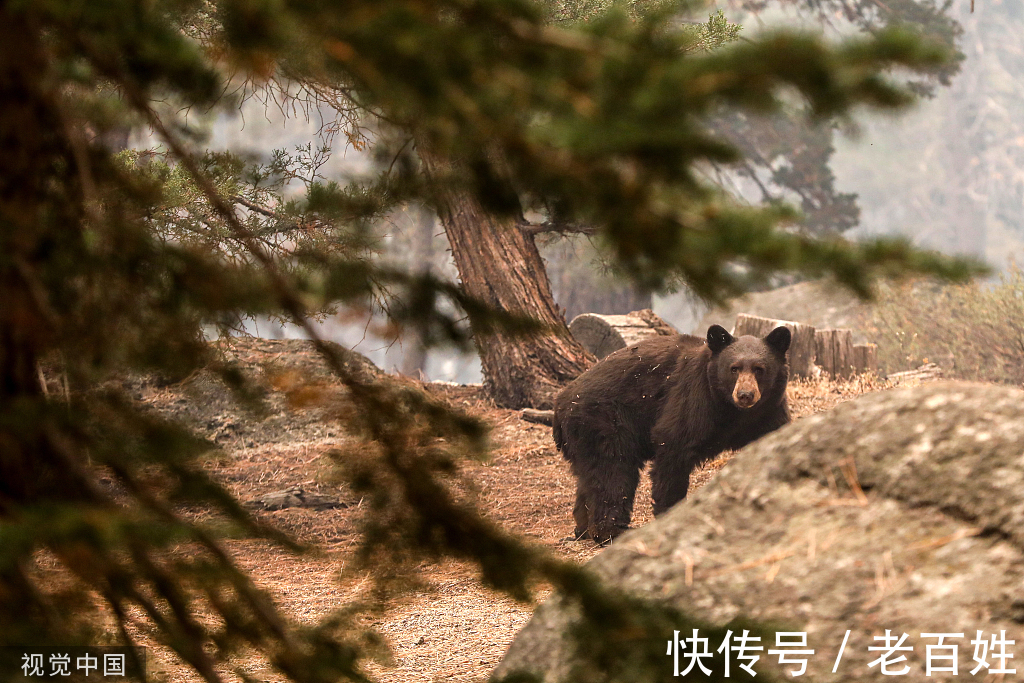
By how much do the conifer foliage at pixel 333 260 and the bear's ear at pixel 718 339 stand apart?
13.0 ft

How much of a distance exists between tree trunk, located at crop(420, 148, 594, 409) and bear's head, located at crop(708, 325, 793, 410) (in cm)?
284

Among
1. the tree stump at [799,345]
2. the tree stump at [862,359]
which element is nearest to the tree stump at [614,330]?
the tree stump at [799,345]

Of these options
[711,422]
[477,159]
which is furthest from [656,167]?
[711,422]

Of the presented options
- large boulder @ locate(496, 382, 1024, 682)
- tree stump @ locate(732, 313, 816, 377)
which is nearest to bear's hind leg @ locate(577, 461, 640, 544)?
large boulder @ locate(496, 382, 1024, 682)

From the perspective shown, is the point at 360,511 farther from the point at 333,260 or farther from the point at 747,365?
the point at 333,260

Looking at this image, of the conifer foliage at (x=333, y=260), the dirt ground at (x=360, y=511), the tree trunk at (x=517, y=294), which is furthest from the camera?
the tree trunk at (x=517, y=294)

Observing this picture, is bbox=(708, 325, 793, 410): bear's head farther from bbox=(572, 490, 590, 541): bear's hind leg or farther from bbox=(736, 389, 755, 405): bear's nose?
bbox=(572, 490, 590, 541): bear's hind leg

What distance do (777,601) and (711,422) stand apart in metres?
3.91

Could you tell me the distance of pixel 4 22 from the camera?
5.29 feet

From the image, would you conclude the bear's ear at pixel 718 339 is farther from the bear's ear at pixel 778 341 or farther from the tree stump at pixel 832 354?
the tree stump at pixel 832 354

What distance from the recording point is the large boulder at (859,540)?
88.0 inches

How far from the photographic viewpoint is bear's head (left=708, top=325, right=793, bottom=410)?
230 inches

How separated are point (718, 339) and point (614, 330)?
427 cm

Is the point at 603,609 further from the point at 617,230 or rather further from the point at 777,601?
the point at 777,601
